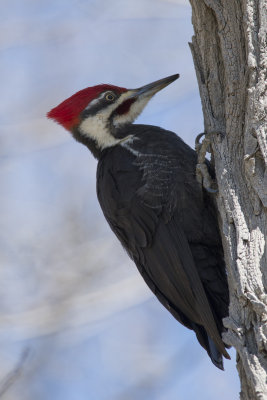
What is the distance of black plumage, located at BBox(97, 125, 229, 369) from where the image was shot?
3.71 meters

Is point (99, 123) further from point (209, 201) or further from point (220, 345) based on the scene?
point (220, 345)

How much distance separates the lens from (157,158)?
401 centimetres

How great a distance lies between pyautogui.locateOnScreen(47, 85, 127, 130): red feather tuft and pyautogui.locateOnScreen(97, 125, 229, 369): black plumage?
2.08 feet

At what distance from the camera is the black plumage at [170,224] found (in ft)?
12.2

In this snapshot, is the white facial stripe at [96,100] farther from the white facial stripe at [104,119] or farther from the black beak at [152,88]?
the black beak at [152,88]

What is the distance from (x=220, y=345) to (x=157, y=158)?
1.28 metres

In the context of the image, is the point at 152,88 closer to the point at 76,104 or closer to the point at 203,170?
the point at 76,104

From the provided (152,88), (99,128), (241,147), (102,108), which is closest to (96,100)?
(102,108)

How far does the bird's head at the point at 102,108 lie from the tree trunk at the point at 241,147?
1050 millimetres

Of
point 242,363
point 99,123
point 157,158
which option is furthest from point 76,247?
point 242,363

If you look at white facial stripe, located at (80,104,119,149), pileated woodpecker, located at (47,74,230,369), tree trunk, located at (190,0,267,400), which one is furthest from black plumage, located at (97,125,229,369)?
tree trunk, located at (190,0,267,400)

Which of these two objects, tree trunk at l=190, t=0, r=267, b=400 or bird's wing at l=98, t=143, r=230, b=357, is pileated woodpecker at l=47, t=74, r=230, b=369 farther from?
tree trunk at l=190, t=0, r=267, b=400

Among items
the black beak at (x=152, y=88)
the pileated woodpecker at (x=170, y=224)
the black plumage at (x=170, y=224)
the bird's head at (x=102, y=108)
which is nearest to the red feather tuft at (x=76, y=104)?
the bird's head at (x=102, y=108)

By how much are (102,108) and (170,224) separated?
4.01ft
